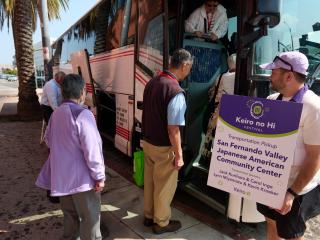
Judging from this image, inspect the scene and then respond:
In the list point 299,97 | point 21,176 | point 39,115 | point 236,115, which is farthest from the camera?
point 39,115

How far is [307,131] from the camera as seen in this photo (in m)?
2.02

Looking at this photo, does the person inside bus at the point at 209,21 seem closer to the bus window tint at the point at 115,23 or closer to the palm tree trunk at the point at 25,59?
the bus window tint at the point at 115,23

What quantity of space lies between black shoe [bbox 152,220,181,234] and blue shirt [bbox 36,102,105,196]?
3.55 feet

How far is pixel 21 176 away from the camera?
5.46m

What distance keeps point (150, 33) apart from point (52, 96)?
2.37 meters

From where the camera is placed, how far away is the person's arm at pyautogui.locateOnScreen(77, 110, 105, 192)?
2643 mm

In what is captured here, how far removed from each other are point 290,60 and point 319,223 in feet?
8.44

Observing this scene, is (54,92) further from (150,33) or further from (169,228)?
(169,228)

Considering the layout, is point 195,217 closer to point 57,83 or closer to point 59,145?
point 59,145

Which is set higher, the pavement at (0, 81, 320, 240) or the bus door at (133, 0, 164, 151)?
the bus door at (133, 0, 164, 151)

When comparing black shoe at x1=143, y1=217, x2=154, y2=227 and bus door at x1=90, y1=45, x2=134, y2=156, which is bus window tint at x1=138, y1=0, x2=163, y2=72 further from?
black shoe at x1=143, y1=217, x2=154, y2=227

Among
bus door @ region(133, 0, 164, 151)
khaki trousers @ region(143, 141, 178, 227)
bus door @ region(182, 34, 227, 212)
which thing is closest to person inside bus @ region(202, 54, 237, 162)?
bus door @ region(182, 34, 227, 212)

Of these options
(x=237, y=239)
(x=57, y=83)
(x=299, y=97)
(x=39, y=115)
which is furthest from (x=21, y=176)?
(x=39, y=115)

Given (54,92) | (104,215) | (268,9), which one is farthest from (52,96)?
(268,9)
